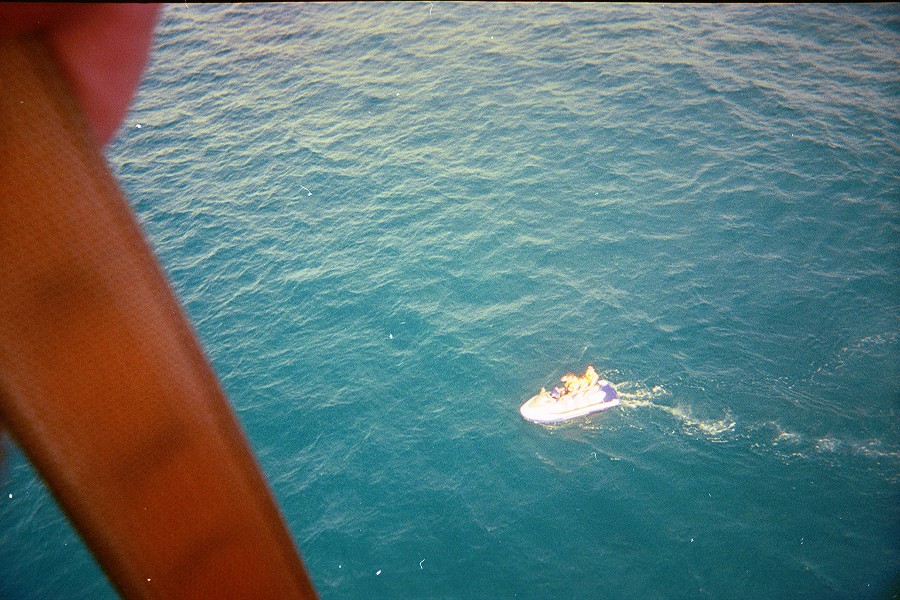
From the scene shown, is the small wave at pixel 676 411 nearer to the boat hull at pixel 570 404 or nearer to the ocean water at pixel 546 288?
the ocean water at pixel 546 288

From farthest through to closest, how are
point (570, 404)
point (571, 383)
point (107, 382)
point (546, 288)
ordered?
point (546, 288) → point (571, 383) → point (570, 404) → point (107, 382)

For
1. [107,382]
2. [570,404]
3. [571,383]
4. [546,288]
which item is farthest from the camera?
[546,288]

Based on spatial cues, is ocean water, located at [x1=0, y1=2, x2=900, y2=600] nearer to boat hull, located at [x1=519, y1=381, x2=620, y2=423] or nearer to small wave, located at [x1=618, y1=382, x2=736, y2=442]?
small wave, located at [x1=618, y1=382, x2=736, y2=442]

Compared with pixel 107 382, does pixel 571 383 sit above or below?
below

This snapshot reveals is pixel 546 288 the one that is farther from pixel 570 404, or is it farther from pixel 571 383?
pixel 570 404

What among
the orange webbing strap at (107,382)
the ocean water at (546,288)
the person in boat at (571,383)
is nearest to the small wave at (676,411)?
the ocean water at (546,288)

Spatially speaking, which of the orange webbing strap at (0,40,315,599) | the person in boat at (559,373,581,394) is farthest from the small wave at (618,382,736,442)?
the orange webbing strap at (0,40,315,599)

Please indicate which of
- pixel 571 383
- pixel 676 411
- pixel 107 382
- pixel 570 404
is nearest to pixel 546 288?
pixel 571 383
